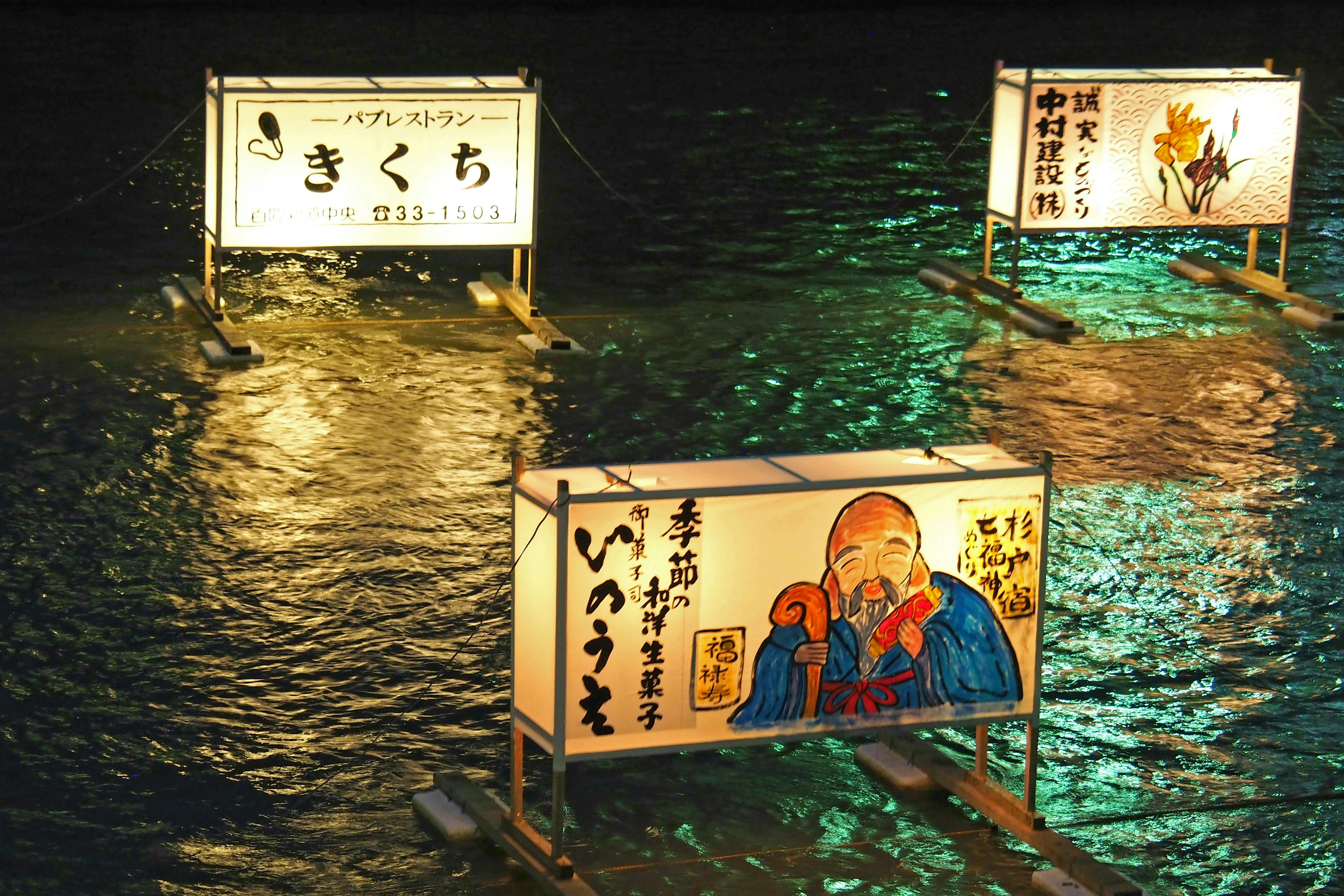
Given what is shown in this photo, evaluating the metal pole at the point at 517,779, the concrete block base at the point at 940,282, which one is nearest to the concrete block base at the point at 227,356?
the concrete block base at the point at 940,282

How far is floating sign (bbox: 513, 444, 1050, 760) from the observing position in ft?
17.2

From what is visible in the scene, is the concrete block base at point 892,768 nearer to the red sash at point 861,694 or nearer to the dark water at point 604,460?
the dark water at point 604,460

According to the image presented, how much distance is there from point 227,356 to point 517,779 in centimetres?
516

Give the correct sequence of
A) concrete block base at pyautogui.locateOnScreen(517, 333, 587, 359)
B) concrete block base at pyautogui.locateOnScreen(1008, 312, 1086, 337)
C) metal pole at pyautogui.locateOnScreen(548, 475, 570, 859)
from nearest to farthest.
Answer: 1. metal pole at pyautogui.locateOnScreen(548, 475, 570, 859)
2. concrete block base at pyautogui.locateOnScreen(517, 333, 587, 359)
3. concrete block base at pyautogui.locateOnScreen(1008, 312, 1086, 337)

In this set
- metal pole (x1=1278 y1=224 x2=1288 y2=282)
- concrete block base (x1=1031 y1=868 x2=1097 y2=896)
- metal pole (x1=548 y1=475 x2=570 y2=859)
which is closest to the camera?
metal pole (x1=548 y1=475 x2=570 y2=859)

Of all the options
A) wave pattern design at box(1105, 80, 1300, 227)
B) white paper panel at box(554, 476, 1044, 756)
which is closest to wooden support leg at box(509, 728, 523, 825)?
white paper panel at box(554, 476, 1044, 756)

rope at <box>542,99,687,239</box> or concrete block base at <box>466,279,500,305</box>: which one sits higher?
rope at <box>542,99,687,239</box>

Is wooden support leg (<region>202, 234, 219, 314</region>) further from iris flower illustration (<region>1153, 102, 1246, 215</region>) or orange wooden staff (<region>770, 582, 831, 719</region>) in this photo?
orange wooden staff (<region>770, 582, 831, 719</region>)

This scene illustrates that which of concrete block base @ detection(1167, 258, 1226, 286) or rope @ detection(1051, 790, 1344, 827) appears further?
concrete block base @ detection(1167, 258, 1226, 286)

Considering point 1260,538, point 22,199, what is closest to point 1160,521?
point 1260,538

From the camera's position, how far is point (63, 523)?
783 centimetres

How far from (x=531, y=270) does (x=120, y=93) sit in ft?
23.8

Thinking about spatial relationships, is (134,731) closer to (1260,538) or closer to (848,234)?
(1260,538)

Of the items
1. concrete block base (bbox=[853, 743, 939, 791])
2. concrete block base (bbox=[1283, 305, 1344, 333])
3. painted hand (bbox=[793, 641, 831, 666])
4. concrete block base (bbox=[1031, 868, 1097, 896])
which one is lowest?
concrete block base (bbox=[1031, 868, 1097, 896])
